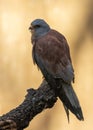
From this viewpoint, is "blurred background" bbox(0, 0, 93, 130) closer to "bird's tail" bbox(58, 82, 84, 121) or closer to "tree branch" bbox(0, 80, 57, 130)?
"tree branch" bbox(0, 80, 57, 130)

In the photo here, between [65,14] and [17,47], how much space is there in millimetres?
509

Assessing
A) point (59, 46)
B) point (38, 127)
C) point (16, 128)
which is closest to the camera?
point (16, 128)

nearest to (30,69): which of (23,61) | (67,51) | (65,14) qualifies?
(23,61)

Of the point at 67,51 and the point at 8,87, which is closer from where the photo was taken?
the point at 67,51

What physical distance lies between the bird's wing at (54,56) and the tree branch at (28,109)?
0.14m

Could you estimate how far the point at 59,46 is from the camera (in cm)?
574

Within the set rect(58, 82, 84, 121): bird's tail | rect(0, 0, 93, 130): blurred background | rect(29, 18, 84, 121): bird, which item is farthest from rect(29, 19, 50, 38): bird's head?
rect(0, 0, 93, 130): blurred background

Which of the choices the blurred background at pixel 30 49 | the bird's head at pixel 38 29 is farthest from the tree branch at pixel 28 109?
the blurred background at pixel 30 49

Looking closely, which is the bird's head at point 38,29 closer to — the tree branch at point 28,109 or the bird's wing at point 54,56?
the bird's wing at point 54,56

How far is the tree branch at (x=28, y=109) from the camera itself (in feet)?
17.5

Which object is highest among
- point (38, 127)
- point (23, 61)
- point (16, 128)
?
point (23, 61)

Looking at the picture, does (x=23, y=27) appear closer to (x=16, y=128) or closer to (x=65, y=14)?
(x=65, y=14)

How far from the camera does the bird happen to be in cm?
557

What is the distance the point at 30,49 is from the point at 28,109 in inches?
87.2
